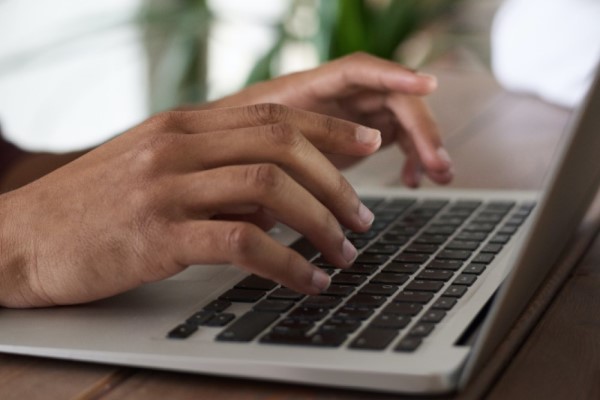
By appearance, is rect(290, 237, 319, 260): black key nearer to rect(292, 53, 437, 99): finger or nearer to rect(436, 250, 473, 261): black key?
rect(436, 250, 473, 261): black key

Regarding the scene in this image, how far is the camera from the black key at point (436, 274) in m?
0.63

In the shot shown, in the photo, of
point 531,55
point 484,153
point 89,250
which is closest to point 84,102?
point 531,55

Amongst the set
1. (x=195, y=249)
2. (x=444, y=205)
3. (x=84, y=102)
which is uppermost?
(x=195, y=249)

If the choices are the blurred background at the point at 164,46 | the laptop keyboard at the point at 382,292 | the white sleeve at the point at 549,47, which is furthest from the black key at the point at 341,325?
the blurred background at the point at 164,46

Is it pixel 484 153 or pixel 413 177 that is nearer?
pixel 413 177

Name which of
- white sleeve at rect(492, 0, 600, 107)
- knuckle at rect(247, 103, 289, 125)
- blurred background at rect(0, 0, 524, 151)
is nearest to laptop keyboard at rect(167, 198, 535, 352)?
knuckle at rect(247, 103, 289, 125)

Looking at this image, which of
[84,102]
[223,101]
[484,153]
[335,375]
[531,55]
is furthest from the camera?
[84,102]

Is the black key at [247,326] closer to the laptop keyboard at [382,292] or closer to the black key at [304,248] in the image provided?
the laptop keyboard at [382,292]

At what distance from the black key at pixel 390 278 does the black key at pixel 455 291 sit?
0.03 m

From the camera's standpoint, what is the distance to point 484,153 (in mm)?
1129

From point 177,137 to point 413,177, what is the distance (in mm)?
421

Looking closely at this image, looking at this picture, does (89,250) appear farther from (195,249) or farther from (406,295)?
(406,295)

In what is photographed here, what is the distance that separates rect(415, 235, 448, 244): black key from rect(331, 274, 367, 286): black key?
4.6 inches

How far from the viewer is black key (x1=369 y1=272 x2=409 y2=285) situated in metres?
0.62
